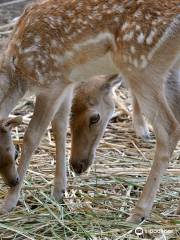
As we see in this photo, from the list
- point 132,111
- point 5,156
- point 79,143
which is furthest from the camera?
point 132,111

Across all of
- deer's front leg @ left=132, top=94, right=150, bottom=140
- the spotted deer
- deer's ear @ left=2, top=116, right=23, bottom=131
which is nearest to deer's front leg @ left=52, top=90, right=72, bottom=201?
the spotted deer

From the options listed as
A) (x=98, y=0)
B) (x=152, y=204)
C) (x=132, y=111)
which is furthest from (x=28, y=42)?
(x=132, y=111)

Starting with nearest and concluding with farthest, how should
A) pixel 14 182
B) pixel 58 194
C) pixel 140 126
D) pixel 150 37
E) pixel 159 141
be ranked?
pixel 150 37
pixel 159 141
pixel 14 182
pixel 58 194
pixel 140 126

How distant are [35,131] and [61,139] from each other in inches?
14.9

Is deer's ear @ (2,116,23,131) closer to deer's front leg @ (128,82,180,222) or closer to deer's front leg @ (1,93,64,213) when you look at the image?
deer's front leg @ (1,93,64,213)

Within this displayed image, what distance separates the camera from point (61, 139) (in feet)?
18.5

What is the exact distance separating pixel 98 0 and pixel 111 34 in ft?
0.91

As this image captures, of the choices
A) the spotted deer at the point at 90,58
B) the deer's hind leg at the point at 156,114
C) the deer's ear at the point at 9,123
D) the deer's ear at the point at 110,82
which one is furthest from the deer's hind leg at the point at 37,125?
the deer's ear at the point at 110,82

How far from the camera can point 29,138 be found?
5.31 meters

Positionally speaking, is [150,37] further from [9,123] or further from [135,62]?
[9,123]

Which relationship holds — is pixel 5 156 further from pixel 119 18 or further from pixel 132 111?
pixel 132 111

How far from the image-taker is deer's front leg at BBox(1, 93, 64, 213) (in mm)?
5227

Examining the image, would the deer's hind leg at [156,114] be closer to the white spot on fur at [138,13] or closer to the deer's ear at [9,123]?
the white spot on fur at [138,13]

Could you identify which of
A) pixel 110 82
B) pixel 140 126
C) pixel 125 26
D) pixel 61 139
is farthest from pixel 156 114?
pixel 140 126
